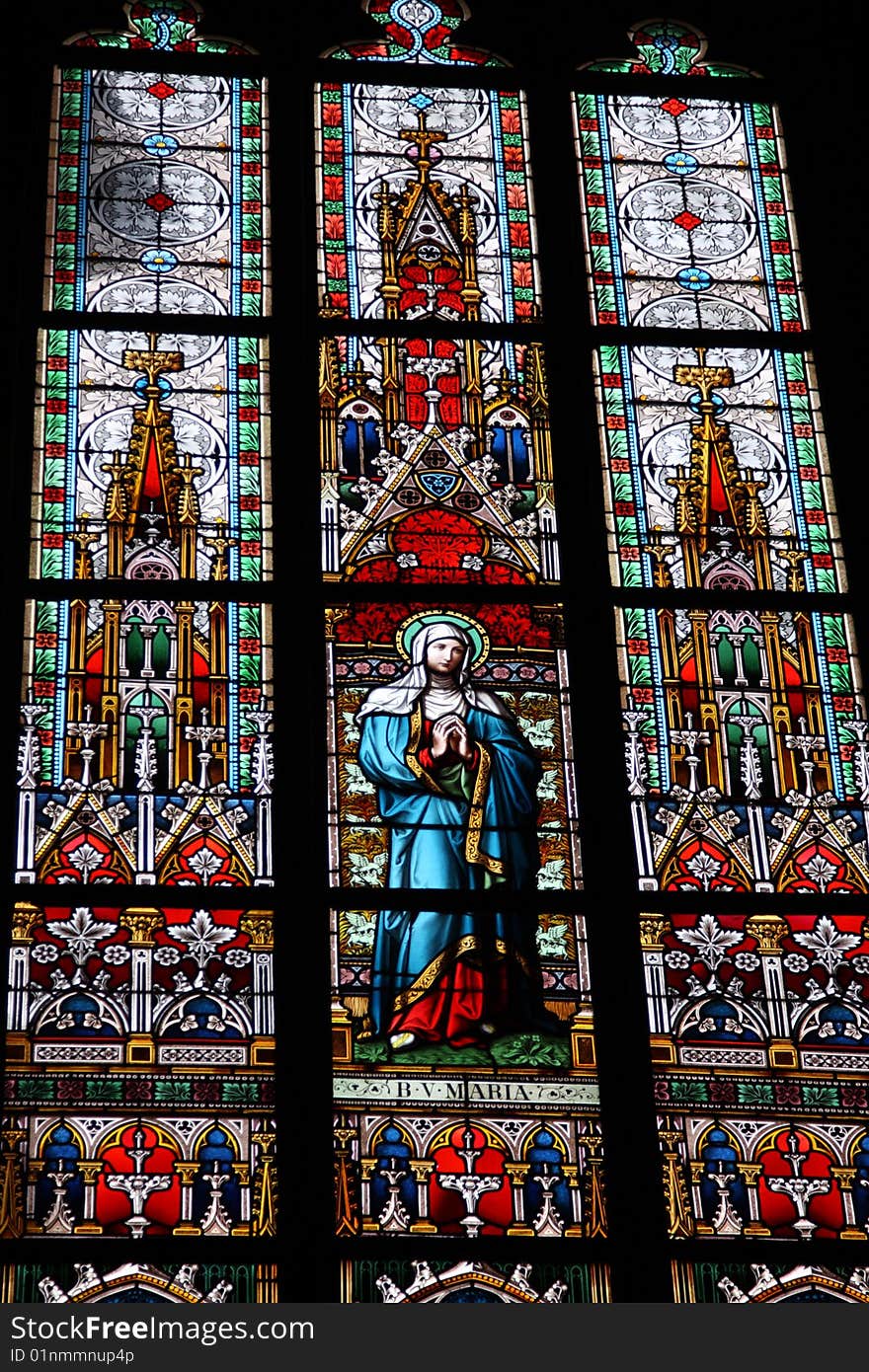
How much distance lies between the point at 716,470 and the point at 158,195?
250 centimetres

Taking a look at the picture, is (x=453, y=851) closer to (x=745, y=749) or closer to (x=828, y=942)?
(x=745, y=749)

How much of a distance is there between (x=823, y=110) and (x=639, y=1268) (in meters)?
5.38

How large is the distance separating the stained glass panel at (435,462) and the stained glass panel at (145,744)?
627 millimetres

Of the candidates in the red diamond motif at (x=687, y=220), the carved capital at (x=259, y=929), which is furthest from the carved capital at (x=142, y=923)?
the red diamond motif at (x=687, y=220)

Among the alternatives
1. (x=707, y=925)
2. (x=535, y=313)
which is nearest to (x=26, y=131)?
(x=535, y=313)

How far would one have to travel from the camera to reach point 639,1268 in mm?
10359

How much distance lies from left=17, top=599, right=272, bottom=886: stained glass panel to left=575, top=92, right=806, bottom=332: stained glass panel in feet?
7.62

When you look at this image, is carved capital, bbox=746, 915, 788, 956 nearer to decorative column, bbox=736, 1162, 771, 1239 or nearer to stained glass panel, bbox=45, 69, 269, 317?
decorative column, bbox=736, 1162, 771, 1239

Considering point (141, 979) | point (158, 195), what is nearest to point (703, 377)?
point (158, 195)

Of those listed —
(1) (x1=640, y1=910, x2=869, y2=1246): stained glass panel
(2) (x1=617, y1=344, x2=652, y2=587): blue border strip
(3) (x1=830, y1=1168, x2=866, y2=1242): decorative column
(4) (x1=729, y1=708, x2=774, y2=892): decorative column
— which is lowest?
(3) (x1=830, y1=1168, x2=866, y2=1242): decorative column

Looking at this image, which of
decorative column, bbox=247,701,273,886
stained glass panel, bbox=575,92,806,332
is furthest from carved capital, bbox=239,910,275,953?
stained glass panel, bbox=575,92,806,332

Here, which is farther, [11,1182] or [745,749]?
[745,749]

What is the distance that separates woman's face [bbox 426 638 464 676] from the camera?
11625 mm

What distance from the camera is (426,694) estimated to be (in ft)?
37.9
